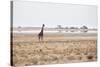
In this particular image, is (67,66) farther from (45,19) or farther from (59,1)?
(59,1)

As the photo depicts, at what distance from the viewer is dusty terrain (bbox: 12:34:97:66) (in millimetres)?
2389

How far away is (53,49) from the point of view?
252cm

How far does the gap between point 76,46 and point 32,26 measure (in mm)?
619

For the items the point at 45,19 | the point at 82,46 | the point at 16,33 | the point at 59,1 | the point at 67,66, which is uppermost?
the point at 59,1

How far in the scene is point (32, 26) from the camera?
95.6 inches

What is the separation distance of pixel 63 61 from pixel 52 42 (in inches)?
10.7

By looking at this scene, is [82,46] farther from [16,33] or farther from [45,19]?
[16,33]

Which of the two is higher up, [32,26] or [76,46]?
[32,26]

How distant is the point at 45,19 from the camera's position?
249cm

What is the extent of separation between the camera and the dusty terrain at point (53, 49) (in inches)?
94.0
